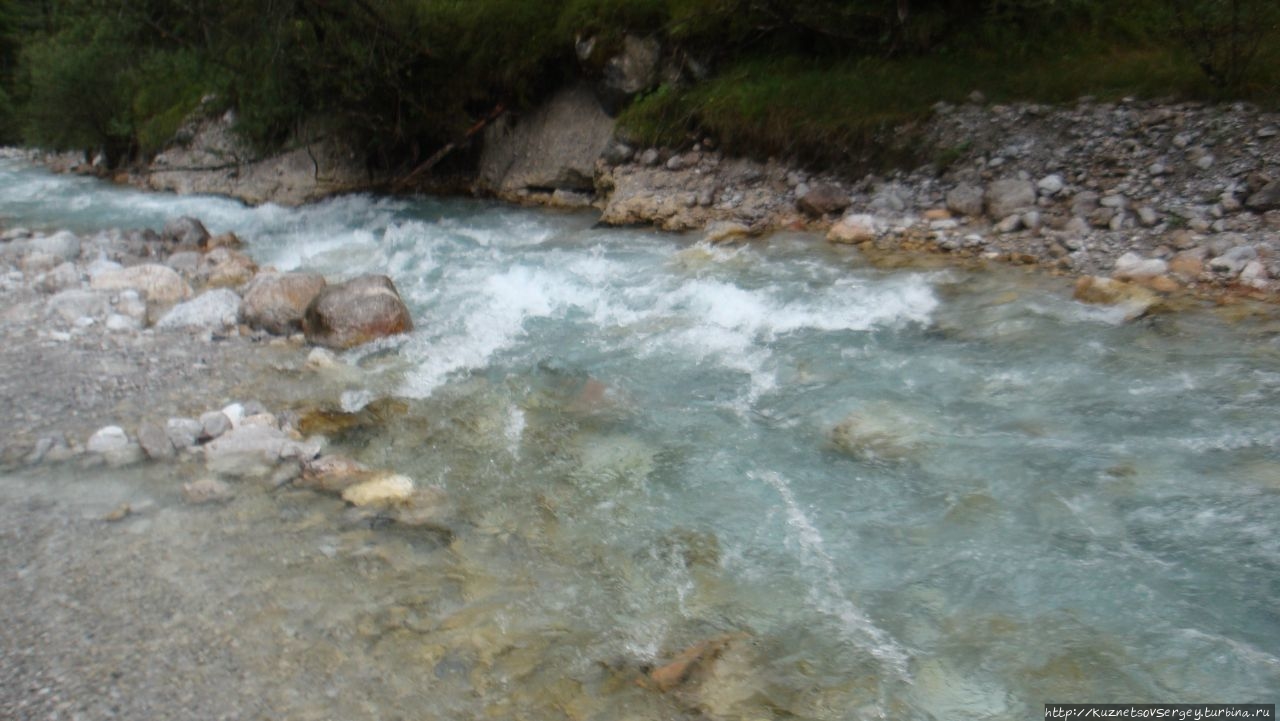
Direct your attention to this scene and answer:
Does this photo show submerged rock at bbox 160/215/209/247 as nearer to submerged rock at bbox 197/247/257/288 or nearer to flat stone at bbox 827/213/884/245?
submerged rock at bbox 197/247/257/288

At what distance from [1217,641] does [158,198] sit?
60.9ft

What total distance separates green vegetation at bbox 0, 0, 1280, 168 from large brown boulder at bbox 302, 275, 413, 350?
5268mm

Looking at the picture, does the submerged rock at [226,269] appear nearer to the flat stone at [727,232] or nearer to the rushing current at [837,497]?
the rushing current at [837,497]

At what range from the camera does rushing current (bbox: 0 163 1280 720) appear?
11.2ft

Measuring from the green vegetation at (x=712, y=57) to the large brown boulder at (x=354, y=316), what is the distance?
527cm

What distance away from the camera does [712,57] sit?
11922 mm

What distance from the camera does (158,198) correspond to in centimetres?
1709

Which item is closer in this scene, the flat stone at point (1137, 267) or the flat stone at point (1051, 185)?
the flat stone at point (1137, 267)

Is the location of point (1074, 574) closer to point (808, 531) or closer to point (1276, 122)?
point (808, 531)

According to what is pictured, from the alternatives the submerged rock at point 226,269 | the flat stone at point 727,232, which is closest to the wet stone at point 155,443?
the submerged rock at point 226,269

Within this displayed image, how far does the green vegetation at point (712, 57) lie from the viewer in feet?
29.6

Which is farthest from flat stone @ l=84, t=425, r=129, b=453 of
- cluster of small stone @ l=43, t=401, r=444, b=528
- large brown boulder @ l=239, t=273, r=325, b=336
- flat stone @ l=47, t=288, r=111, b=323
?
flat stone @ l=47, t=288, r=111, b=323

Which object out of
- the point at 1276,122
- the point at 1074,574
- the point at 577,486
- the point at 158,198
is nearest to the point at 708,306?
the point at 577,486

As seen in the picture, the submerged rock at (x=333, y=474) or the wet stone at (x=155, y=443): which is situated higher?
the wet stone at (x=155, y=443)
